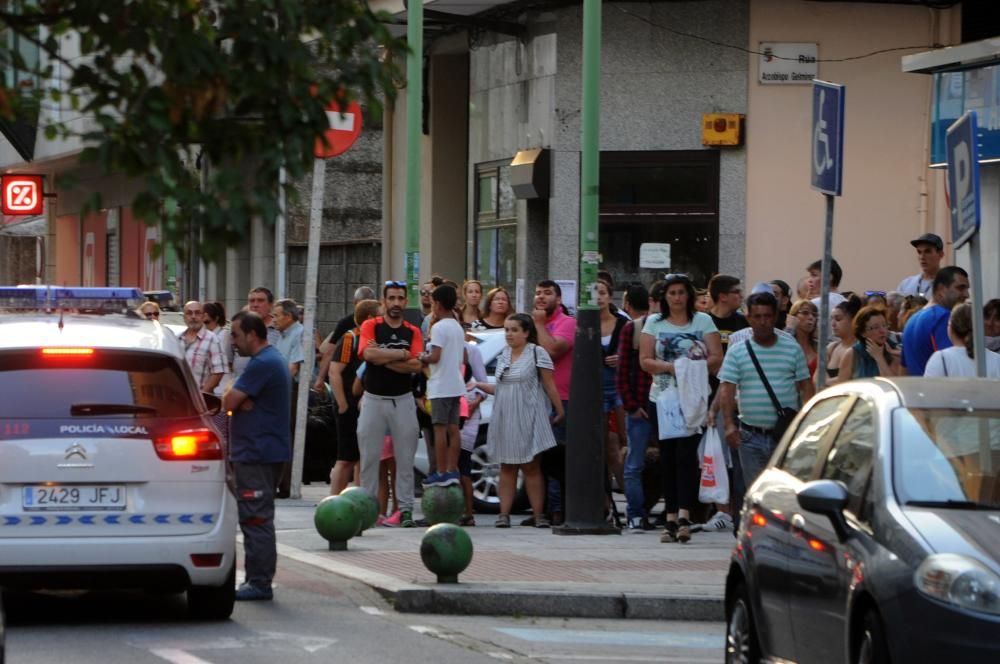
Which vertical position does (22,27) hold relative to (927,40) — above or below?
below

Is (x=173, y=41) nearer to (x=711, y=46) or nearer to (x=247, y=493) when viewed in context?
(x=247, y=493)

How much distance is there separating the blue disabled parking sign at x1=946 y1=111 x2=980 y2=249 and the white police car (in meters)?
4.15

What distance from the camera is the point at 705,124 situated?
79.3ft

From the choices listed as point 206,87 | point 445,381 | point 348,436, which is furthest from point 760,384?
point 206,87

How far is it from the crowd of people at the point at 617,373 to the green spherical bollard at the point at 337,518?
2.66 feet

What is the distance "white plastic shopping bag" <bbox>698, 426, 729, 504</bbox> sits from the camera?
14.2 m

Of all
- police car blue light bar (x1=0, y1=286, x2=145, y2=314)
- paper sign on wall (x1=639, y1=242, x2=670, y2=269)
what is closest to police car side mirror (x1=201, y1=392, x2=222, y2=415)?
police car blue light bar (x1=0, y1=286, x2=145, y2=314)

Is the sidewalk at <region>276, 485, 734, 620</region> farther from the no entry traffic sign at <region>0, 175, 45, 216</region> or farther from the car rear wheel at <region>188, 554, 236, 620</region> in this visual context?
the no entry traffic sign at <region>0, 175, 45, 216</region>

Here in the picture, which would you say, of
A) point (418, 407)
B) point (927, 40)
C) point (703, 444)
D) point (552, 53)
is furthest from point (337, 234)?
point (703, 444)

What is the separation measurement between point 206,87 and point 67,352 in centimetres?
436

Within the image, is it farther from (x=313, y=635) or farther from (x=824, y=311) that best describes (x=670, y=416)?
(x=313, y=635)

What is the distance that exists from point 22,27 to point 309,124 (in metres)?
1.07

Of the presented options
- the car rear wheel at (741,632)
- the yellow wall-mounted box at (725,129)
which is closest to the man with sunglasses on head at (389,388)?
the car rear wheel at (741,632)

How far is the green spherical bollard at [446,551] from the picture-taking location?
11.7 m
